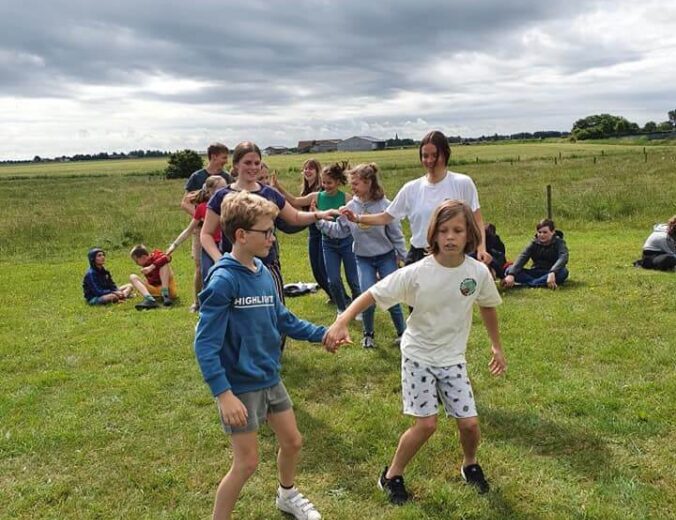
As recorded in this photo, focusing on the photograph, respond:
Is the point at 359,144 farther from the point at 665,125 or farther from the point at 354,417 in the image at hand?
the point at 354,417

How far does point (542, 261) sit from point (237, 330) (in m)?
7.80

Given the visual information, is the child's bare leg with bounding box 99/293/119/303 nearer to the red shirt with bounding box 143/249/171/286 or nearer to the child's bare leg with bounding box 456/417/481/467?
the red shirt with bounding box 143/249/171/286

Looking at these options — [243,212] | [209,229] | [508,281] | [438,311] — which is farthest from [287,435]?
[508,281]

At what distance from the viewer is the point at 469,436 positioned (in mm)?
3768

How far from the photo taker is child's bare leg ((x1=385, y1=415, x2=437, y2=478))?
3.61m

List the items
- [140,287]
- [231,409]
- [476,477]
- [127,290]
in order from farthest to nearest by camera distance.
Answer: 1. [127,290]
2. [140,287]
3. [476,477]
4. [231,409]

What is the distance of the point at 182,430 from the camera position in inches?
196

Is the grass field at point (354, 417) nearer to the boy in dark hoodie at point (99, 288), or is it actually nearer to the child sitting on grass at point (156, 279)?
the boy in dark hoodie at point (99, 288)

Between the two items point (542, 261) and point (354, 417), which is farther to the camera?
point (542, 261)

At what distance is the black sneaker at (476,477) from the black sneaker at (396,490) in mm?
431

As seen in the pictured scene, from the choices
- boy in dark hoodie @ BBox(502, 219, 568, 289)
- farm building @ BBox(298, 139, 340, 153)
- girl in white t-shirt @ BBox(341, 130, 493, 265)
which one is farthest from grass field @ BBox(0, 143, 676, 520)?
farm building @ BBox(298, 139, 340, 153)

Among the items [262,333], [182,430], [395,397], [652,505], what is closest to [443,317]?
[262,333]

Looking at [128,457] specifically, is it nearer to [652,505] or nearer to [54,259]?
[652,505]

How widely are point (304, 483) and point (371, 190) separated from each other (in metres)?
3.37
